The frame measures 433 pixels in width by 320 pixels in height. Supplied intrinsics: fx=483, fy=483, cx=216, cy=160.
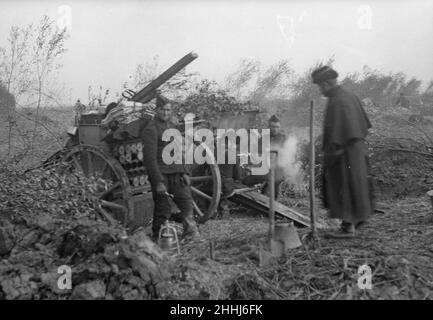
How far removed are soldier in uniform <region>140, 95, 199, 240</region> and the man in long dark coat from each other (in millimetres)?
1816

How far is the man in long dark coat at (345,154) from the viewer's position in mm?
5012

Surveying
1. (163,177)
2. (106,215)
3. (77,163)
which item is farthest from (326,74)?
(77,163)

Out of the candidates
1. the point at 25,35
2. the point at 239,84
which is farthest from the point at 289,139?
the point at 25,35

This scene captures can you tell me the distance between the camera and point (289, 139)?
8750mm

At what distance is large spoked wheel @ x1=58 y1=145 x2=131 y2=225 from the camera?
6848 millimetres

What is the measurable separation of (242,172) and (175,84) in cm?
195

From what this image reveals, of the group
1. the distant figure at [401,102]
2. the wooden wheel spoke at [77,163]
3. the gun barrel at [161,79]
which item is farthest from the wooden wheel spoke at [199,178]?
the distant figure at [401,102]

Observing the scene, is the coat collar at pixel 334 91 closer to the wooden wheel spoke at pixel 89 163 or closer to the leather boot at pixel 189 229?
the leather boot at pixel 189 229

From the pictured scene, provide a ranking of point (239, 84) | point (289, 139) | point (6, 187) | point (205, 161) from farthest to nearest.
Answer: point (239, 84), point (289, 139), point (205, 161), point (6, 187)

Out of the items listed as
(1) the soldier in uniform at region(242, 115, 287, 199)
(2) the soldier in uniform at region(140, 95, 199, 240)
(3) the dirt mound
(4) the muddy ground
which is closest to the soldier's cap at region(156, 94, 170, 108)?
(2) the soldier in uniform at region(140, 95, 199, 240)

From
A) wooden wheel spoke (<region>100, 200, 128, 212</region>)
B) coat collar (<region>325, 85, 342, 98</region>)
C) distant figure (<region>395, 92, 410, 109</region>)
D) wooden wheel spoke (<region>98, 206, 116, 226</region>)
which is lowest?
wooden wheel spoke (<region>98, 206, 116, 226</region>)

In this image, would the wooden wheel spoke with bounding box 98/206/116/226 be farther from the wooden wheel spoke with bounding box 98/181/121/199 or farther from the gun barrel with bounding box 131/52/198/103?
the gun barrel with bounding box 131/52/198/103
